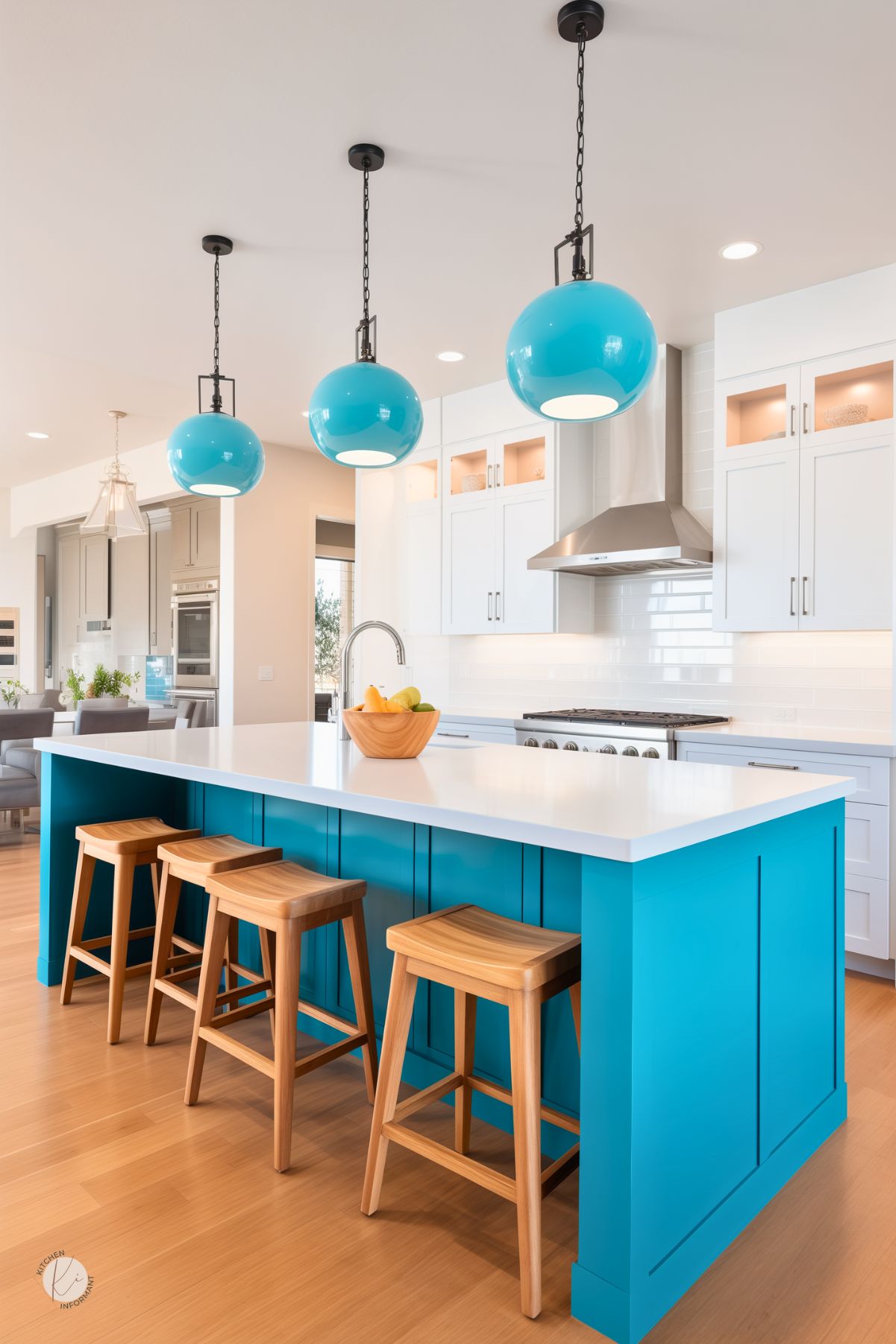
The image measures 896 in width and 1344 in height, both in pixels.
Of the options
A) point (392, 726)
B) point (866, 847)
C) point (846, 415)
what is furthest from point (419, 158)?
point (866, 847)

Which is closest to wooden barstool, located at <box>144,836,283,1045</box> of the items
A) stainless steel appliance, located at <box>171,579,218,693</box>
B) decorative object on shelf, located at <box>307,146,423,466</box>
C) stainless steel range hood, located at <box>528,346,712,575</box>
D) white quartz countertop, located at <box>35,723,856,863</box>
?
white quartz countertop, located at <box>35,723,856,863</box>

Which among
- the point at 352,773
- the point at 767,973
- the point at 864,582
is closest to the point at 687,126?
the point at 864,582

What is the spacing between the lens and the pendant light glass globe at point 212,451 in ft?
9.23

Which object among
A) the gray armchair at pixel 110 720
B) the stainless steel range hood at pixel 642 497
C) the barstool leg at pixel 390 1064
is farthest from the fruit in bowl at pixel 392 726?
the gray armchair at pixel 110 720

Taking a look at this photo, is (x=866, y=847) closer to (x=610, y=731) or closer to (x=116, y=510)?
(x=610, y=731)

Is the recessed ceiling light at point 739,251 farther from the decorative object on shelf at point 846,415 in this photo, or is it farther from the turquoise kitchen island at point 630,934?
the turquoise kitchen island at point 630,934

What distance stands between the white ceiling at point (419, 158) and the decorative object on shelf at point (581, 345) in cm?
77

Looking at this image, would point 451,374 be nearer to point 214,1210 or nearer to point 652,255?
point 652,255

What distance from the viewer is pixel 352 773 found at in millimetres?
2180

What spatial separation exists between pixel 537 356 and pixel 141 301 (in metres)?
2.66

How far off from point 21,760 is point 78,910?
9.78ft

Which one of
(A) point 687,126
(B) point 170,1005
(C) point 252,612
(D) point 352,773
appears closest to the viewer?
(D) point 352,773

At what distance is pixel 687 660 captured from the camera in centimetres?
432

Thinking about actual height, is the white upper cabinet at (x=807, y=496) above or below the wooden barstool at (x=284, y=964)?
above
